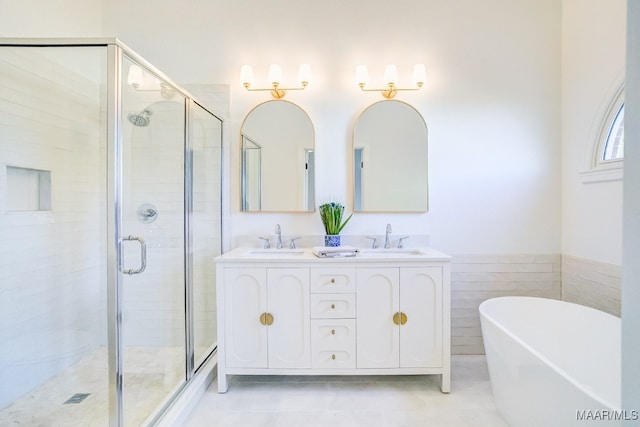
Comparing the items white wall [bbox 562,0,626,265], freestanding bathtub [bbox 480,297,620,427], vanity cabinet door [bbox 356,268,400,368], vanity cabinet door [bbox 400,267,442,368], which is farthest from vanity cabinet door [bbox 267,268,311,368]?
white wall [bbox 562,0,626,265]

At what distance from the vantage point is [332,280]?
1.96 meters

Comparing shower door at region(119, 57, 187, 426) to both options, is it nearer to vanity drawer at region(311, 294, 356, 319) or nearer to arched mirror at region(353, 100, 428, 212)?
vanity drawer at region(311, 294, 356, 319)

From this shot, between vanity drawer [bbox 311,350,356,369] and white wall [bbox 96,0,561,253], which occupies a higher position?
white wall [bbox 96,0,561,253]

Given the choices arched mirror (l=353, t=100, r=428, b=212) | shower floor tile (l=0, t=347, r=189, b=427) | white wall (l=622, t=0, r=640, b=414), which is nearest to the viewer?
white wall (l=622, t=0, r=640, b=414)

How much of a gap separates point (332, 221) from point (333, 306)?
0.63 meters

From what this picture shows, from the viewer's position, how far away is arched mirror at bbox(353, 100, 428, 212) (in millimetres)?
2398

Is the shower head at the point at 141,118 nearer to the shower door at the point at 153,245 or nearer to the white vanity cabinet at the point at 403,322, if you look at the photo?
the shower door at the point at 153,245

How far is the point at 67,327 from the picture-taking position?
6.40ft

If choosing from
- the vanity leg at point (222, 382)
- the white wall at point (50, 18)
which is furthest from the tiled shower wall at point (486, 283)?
the white wall at point (50, 18)

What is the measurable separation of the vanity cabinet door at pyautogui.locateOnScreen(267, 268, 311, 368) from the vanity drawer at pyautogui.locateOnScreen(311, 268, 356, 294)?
6 centimetres

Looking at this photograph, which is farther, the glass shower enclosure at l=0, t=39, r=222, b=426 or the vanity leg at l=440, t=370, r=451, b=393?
the vanity leg at l=440, t=370, r=451, b=393

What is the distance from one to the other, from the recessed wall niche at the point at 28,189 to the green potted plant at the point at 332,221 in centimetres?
174

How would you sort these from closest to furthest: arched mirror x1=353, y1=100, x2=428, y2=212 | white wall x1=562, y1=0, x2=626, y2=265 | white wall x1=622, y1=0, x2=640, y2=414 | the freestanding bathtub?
white wall x1=622, y1=0, x2=640, y2=414 < the freestanding bathtub < white wall x1=562, y1=0, x2=626, y2=265 < arched mirror x1=353, y1=100, x2=428, y2=212

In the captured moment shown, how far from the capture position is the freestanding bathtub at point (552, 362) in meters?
1.15
